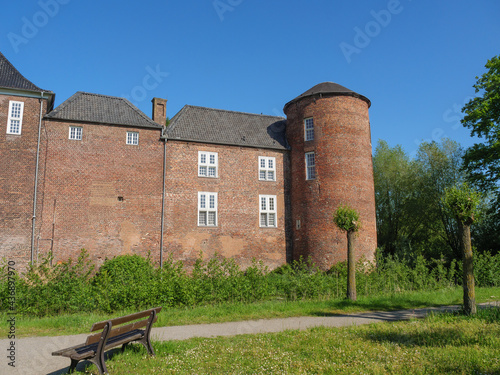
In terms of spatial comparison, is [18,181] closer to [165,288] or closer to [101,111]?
[101,111]

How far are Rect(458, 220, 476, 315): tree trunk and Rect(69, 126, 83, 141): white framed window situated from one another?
19614 mm

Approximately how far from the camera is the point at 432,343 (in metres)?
7.19

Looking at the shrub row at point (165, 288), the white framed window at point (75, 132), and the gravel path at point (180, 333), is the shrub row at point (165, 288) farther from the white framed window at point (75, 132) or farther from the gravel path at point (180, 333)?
the white framed window at point (75, 132)

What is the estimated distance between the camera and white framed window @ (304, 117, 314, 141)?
82.8 ft

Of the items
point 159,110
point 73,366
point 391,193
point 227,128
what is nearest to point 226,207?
point 227,128

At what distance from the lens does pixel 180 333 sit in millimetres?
8930

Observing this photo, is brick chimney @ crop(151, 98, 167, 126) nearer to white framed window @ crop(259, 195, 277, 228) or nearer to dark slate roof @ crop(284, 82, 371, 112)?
white framed window @ crop(259, 195, 277, 228)

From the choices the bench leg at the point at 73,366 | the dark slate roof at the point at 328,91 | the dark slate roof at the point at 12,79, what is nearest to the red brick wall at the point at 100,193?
the dark slate roof at the point at 12,79

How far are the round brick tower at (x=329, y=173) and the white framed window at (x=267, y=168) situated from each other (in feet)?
4.36

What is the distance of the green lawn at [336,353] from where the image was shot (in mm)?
5907

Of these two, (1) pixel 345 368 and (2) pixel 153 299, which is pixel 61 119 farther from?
(1) pixel 345 368

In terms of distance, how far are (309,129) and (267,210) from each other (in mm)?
6016

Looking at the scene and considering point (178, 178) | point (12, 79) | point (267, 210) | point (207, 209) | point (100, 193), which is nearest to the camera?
point (12, 79)

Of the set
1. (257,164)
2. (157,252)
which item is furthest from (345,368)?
(257,164)
